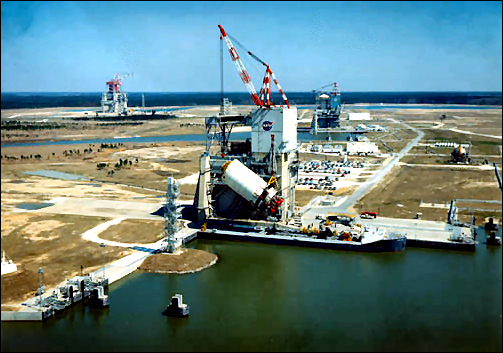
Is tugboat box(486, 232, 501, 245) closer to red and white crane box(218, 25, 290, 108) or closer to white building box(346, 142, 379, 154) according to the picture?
red and white crane box(218, 25, 290, 108)

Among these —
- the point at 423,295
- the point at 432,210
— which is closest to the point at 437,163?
the point at 432,210

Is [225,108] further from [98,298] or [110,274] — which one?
[98,298]

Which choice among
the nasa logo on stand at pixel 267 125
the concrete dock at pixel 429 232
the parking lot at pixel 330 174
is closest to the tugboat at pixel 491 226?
the concrete dock at pixel 429 232

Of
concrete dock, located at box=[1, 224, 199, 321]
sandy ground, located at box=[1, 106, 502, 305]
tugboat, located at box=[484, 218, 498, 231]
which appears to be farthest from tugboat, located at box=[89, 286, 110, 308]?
tugboat, located at box=[484, 218, 498, 231]

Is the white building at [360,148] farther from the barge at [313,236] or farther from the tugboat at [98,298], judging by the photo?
the tugboat at [98,298]

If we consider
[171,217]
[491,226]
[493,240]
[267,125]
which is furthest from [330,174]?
[171,217]

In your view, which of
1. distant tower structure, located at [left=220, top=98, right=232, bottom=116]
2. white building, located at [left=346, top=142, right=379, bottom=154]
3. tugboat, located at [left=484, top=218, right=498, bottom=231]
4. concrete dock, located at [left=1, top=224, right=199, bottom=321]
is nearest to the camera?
concrete dock, located at [left=1, top=224, right=199, bottom=321]
